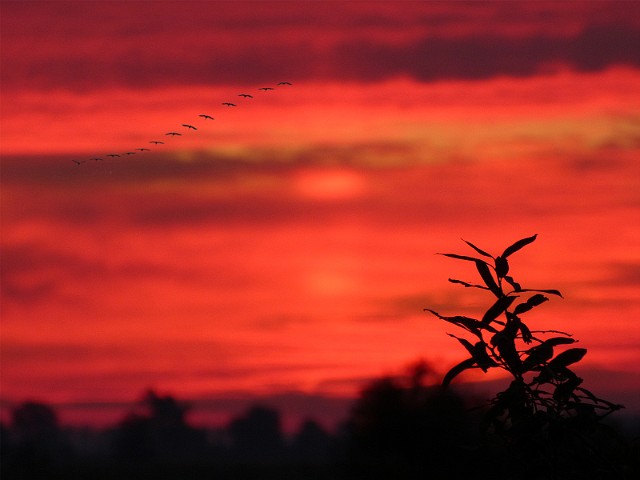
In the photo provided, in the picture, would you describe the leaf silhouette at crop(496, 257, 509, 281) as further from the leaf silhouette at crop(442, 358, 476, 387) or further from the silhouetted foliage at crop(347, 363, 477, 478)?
the silhouetted foliage at crop(347, 363, 477, 478)

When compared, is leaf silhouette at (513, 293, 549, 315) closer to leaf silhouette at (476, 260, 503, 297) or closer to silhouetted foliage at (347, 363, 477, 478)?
leaf silhouette at (476, 260, 503, 297)

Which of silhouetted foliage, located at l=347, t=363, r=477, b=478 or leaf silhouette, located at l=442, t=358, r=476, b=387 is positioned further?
silhouetted foliage, located at l=347, t=363, r=477, b=478

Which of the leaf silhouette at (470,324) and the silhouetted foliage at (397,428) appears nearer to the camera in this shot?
the leaf silhouette at (470,324)

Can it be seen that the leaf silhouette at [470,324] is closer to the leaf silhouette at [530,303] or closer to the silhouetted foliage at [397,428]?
the leaf silhouette at [530,303]

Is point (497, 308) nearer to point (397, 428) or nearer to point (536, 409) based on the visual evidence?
point (536, 409)

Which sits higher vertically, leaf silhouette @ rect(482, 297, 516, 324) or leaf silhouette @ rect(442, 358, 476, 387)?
leaf silhouette @ rect(482, 297, 516, 324)

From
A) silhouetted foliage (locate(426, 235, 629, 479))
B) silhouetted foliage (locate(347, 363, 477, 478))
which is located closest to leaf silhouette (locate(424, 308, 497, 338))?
silhouetted foliage (locate(426, 235, 629, 479))

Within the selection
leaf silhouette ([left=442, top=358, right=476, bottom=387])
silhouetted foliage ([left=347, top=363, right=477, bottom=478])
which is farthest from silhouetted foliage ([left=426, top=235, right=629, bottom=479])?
silhouetted foliage ([left=347, top=363, right=477, bottom=478])

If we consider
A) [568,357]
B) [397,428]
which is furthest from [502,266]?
[397,428]

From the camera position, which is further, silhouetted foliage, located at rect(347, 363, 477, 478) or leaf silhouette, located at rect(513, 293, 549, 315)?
silhouetted foliage, located at rect(347, 363, 477, 478)

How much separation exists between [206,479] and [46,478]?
1847cm

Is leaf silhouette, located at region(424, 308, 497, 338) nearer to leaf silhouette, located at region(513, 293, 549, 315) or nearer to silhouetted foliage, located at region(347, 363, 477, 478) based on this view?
leaf silhouette, located at region(513, 293, 549, 315)

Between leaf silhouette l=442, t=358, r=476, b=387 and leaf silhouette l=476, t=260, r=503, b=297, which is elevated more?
leaf silhouette l=476, t=260, r=503, b=297

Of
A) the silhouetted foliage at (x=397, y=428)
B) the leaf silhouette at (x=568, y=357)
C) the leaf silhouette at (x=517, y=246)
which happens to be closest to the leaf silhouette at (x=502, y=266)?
the leaf silhouette at (x=517, y=246)
